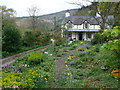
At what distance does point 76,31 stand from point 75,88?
91.8ft

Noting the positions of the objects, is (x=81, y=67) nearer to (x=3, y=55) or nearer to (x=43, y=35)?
(x=3, y=55)

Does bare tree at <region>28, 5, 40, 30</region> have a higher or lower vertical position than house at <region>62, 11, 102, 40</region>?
higher

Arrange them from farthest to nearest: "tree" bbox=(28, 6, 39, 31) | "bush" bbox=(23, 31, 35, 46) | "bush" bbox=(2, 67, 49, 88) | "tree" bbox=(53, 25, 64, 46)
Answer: "tree" bbox=(28, 6, 39, 31) → "bush" bbox=(23, 31, 35, 46) → "tree" bbox=(53, 25, 64, 46) → "bush" bbox=(2, 67, 49, 88)

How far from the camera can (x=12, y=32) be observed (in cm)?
1561

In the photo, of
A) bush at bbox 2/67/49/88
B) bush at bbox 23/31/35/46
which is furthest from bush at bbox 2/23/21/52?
bush at bbox 2/67/49/88

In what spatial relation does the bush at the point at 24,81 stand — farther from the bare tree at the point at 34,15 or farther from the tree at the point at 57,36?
the bare tree at the point at 34,15

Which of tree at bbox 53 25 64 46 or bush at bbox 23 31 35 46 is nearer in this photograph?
tree at bbox 53 25 64 46

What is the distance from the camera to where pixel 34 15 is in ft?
88.9

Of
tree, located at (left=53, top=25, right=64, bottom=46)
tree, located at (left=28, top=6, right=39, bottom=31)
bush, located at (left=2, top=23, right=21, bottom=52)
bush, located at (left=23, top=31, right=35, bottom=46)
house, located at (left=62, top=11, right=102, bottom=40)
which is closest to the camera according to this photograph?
bush, located at (left=2, top=23, right=21, bottom=52)

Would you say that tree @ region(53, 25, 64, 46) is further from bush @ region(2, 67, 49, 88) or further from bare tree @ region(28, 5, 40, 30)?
bush @ region(2, 67, 49, 88)

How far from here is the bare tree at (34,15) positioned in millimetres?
26877

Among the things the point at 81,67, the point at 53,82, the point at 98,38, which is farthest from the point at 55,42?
the point at 53,82

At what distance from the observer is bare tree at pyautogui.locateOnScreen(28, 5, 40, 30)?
1058 inches

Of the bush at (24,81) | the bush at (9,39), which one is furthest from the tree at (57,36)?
the bush at (24,81)
